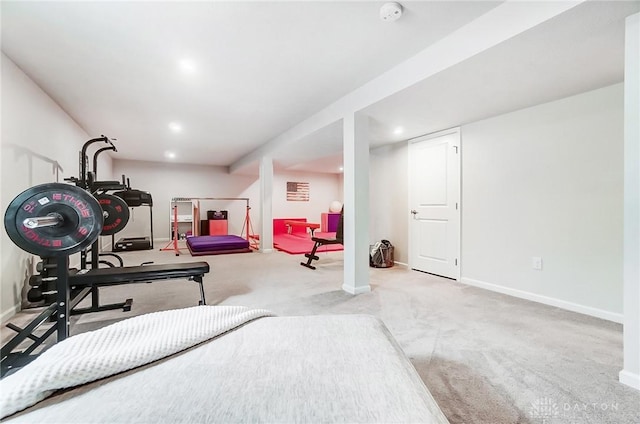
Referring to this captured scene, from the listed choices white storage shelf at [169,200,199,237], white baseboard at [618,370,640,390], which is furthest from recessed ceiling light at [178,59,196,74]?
white storage shelf at [169,200,199,237]

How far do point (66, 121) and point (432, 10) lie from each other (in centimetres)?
472

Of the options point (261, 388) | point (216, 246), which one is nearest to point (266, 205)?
point (216, 246)

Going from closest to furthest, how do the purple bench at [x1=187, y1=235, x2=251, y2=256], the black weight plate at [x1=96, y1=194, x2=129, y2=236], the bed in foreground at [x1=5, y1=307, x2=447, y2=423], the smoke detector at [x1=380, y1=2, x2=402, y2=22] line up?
the bed in foreground at [x1=5, y1=307, x2=447, y2=423] → the smoke detector at [x1=380, y1=2, x2=402, y2=22] → the black weight plate at [x1=96, y1=194, x2=129, y2=236] → the purple bench at [x1=187, y1=235, x2=251, y2=256]

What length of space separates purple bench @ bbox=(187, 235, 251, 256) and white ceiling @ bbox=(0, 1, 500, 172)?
2742 millimetres

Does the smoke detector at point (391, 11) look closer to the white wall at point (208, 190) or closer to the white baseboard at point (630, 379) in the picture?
the white baseboard at point (630, 379)

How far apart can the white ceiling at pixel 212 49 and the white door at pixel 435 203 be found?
65.4 inches

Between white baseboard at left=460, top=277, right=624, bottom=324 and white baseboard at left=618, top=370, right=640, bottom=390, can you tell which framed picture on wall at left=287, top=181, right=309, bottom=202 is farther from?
white baseboard at left=618, top=370, right=640, bottom=390

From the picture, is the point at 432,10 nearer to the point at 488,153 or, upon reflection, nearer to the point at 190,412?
the point at 488,153

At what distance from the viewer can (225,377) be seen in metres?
0.73

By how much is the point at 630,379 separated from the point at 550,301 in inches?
57.4

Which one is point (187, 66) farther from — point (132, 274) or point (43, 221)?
point (132, 274)

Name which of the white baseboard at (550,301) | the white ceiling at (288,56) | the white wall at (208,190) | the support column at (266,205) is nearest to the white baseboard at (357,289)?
the white baseboard at (550,301)

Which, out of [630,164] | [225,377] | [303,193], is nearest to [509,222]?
[630,164]

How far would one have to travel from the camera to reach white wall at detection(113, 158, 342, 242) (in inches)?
313
